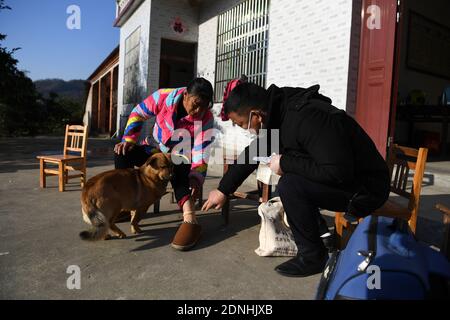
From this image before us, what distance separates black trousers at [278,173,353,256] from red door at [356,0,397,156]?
3119 millimetres

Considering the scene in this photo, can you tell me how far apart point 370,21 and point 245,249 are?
12.9 feet

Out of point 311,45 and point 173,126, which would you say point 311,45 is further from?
point 173,126

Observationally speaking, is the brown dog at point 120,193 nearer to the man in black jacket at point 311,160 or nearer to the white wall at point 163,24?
the man in black jacket at point 311,160

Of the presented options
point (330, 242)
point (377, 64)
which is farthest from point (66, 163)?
point (377, 64)

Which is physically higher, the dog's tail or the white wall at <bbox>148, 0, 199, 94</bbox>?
the white wall at <bbox>148, 0, 199, 94</bbox>

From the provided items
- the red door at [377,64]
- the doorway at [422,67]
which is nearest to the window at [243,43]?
the red door at [377,64]

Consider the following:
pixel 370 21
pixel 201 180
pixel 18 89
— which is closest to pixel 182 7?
pixel 370 21

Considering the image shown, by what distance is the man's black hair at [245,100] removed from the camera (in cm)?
217

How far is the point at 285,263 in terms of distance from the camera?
239cm

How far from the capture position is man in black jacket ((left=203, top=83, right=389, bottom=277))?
6.49 feet

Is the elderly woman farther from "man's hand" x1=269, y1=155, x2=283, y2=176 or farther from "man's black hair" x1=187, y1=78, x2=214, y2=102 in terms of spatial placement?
"man's hand" x1=269, y1=155, x2=283, y2=176

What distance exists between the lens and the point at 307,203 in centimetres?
225

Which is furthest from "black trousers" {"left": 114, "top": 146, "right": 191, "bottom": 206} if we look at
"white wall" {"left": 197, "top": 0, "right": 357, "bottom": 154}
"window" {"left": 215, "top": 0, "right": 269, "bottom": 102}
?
"window" {"left": 215, "top": 0, "right": 269, "bottom": 102}

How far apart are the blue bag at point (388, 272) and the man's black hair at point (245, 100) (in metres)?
1.00
